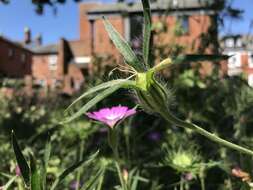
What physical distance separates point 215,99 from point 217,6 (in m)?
1.23

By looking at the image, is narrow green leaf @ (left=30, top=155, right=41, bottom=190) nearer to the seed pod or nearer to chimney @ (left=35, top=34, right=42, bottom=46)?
the seed pod

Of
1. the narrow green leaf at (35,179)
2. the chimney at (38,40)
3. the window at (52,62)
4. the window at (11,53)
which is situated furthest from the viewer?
the chimney at (38,40)

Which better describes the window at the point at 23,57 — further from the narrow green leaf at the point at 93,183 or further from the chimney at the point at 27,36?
the narrow green leaf at the point at 93,183

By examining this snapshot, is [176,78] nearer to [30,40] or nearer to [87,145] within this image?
[87,145]

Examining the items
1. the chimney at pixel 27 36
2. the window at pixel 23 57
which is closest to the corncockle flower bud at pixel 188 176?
the window at pixel 23 57

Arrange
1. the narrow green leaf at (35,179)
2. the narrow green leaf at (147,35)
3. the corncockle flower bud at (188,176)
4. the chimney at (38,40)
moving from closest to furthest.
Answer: the narrow green leaf at (147,35), the narrow green leaf at (35,179), the corncockle flower bud at (188,176), the chimney at (38,40)

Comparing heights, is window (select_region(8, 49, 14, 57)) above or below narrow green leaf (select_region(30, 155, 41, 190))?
below

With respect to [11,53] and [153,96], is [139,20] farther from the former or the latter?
[11,53]

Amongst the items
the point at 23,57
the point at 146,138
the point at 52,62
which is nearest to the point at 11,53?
the point at 23,57

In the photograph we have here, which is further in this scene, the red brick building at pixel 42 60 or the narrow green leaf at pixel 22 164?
the red brick building at pixel 42 60

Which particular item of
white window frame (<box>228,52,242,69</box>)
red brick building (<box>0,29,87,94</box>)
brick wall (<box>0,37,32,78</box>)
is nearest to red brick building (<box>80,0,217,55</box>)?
white window frame (<box>228,52,242,69</box>)

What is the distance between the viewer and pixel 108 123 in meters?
1.24

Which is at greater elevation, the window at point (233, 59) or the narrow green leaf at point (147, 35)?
the narrow green leaf at point (147, 35)

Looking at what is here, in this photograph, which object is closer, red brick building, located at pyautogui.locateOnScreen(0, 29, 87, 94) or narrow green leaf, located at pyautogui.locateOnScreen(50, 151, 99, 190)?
narrow green leaf, located at pyautogui.locateOnScreen(50, 151, 99, 190)
